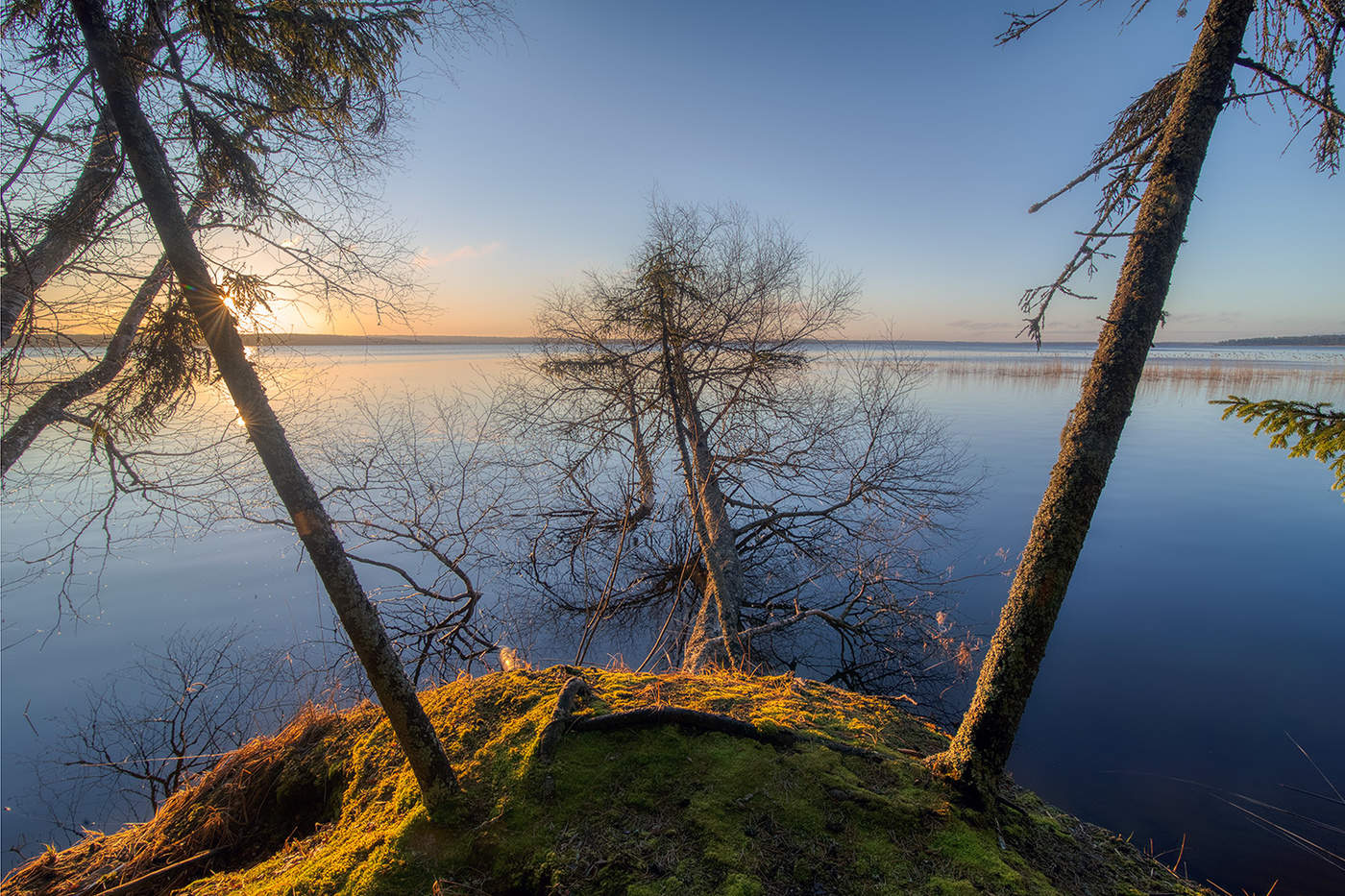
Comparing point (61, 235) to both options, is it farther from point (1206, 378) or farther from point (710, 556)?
point (1206, 378)

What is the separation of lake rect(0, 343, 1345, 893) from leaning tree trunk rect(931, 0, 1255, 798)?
4.05 meters

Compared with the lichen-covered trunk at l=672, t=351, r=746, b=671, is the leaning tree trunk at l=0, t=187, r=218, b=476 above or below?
above

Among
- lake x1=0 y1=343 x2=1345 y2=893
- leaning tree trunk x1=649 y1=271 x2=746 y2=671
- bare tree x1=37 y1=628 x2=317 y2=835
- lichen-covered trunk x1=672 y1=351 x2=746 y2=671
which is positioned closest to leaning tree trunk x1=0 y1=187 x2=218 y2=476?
lake x1=0 y1=343 x2=1345 y2=893

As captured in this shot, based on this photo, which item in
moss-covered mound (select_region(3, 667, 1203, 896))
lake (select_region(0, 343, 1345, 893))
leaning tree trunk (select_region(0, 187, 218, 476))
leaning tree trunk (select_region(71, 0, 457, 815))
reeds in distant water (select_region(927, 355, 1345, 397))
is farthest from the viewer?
reeds in distant water (select_region(927, 355, 1345, 397))

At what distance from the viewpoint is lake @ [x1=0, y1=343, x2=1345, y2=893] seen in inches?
217

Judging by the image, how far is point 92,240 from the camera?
3.74 m

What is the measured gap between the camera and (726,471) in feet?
33.6

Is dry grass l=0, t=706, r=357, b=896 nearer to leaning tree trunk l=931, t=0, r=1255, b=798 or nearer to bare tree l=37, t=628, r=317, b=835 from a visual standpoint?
bare tree l=37, t=628, r=317, b=835

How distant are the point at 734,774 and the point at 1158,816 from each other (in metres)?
5.94

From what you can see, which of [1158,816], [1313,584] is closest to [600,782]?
[1158,816]

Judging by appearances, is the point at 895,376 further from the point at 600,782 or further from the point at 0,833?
the point at 0,833

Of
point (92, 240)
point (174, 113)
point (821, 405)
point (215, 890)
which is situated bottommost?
point (215, 890)

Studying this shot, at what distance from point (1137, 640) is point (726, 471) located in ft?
25.1

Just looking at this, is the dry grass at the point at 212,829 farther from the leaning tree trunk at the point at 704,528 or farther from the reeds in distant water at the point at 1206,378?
the reeds in distant water at the point at 1206,378
